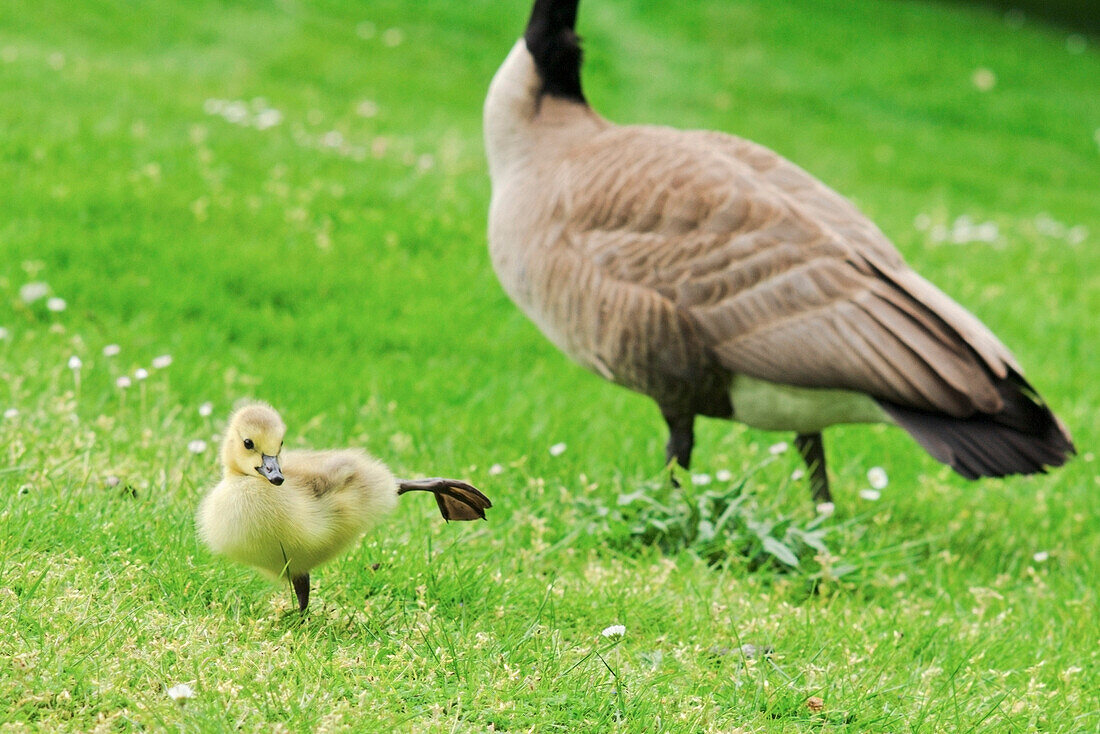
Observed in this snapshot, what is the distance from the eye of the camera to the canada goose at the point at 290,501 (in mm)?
3102

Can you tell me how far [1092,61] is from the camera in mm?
23359

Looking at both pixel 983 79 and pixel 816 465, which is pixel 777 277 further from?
pixel 983 79

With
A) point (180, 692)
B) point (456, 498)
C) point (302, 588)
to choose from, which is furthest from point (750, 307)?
point (180, 692)

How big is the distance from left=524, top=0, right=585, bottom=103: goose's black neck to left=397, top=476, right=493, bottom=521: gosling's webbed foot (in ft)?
10.0

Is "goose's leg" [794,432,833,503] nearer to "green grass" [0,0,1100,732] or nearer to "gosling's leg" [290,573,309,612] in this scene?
"green grass" [0,0,1100,732]

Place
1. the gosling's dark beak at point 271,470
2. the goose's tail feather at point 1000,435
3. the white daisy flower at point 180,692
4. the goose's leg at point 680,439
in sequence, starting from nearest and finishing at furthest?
the white daisy flower at point 180,692, the gosling's dark beak at point 271,470, the goose's tail feather at point 1000,435, the goose's leg at point 680,439

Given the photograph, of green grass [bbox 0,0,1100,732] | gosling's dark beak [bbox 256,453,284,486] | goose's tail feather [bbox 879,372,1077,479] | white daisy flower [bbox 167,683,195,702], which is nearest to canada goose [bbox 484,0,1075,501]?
goose's tail feather [bbox 879,372,1077,479]

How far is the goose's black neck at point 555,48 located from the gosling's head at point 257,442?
319 centimetres

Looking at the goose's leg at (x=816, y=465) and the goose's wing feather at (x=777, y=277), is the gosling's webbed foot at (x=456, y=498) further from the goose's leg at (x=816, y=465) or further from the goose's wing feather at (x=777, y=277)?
the goose's leg at (x=816, y=465)

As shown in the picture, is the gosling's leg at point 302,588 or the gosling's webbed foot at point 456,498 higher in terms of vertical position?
the gosling's webbed foot at point 456,498

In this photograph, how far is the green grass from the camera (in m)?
3.12

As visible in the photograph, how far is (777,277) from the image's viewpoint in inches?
188

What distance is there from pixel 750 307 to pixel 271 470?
7.90 ft

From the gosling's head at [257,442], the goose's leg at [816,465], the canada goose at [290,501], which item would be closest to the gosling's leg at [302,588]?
the canada goose at [290,501]
